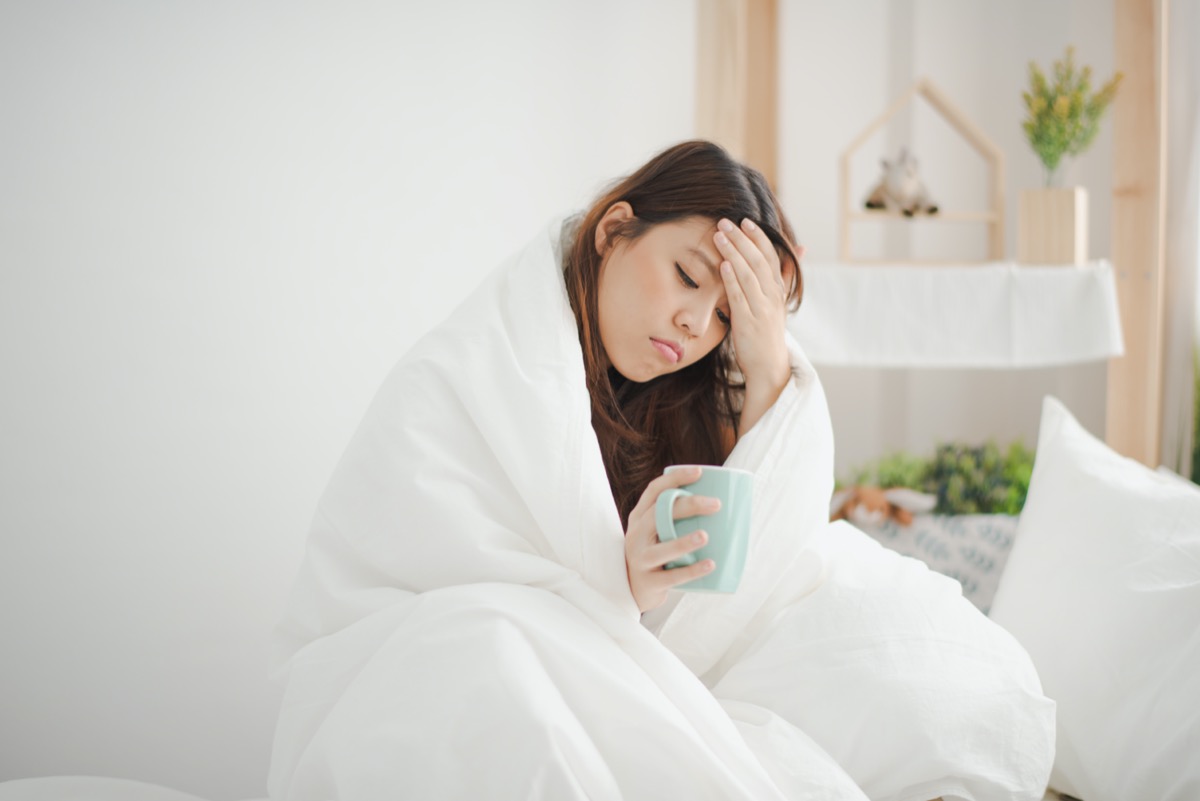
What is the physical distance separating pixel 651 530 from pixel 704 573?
0.26ft

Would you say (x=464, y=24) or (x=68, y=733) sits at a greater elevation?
(x=464, y=24)

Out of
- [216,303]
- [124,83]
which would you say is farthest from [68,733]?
[124,83]

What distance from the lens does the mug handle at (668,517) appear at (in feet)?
2.77

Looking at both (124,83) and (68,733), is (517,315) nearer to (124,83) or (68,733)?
(124,83)

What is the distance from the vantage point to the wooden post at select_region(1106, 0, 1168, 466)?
6.09ft

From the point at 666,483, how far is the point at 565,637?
0.16 meters

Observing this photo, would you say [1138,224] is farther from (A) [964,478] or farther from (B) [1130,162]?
(A) [964,478]

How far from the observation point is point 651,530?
0.91m

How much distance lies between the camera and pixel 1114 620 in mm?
1103

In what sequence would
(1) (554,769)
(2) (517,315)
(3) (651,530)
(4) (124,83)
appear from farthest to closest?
(4) (124,83) → (2) (517,315) → (3) (651,530) → (1) (554,769)

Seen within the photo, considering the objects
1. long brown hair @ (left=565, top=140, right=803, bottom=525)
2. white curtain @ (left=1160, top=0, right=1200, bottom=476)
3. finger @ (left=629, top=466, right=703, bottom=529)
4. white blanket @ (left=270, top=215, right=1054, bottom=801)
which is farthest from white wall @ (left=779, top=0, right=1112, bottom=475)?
finger @ (left=629, top=466, right=703, bottom=529)

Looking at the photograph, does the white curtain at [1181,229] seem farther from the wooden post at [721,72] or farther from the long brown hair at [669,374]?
the long brown hair at [669,374]

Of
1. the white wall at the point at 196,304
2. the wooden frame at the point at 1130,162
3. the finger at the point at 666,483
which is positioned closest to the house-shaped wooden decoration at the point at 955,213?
the wooden frame at the point at 1130,162

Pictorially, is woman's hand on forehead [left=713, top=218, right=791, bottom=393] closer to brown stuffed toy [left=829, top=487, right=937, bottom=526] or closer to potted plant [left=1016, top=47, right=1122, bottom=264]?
brown stuffed toy [left=829, top=487, right=937, bottom=526]
